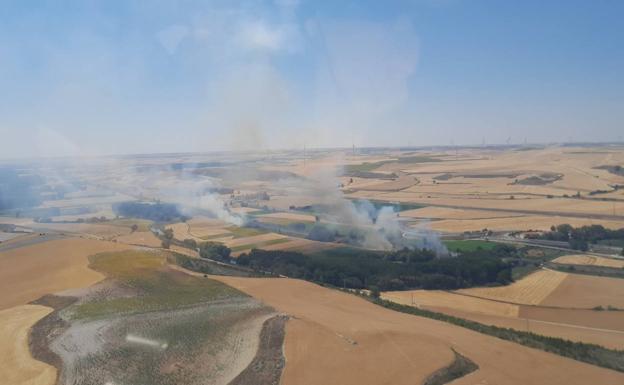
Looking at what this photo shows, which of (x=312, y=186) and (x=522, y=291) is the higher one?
(x=312, y=186)

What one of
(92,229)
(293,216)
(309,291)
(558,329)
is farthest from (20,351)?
(293,216)

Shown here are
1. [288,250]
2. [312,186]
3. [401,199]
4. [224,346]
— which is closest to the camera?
[224,346]

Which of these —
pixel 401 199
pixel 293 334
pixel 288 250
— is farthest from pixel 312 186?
pixel 293 334

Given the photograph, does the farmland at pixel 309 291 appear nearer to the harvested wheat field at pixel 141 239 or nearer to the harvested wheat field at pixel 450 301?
the harvested wheat field at pixel 450 301

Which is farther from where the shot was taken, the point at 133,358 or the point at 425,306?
the point at 425,306

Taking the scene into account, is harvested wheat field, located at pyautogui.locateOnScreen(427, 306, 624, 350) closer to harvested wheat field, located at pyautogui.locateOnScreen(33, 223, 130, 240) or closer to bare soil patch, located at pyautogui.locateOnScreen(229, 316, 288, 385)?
bare soil patch, located at pyautogui.locateOnScreen(229, 316, 288, 385)

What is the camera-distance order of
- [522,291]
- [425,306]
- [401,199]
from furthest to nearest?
[401,199], [522,291], [425,306]

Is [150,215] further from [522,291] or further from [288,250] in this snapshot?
[522,291]
